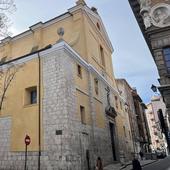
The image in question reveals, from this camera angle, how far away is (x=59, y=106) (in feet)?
49.1

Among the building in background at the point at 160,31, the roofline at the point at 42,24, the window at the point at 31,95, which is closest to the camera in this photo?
the building in background at the point at 160,31

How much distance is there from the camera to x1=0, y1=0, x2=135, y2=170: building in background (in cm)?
1438

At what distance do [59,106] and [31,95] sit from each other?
2976 mm

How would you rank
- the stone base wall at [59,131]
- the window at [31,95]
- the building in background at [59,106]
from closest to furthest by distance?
the stone base wall at [59,131] → the building in background at [59,106] → the window at [31,95]

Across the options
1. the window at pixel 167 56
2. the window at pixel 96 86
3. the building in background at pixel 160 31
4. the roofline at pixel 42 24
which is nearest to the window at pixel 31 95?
the window at pixel 96 86

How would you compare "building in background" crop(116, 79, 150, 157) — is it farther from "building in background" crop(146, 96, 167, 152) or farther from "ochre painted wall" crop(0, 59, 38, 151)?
"ochre painted wall" crop(0, 59, 38, 151)

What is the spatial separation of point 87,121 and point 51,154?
4.20 meters

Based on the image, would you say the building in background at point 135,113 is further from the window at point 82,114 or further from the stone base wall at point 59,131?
the stone base wall at point 59,131

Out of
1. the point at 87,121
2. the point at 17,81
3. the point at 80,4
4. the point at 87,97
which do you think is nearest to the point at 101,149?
the point at 87,121

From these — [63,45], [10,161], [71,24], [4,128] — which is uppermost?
[71,24]

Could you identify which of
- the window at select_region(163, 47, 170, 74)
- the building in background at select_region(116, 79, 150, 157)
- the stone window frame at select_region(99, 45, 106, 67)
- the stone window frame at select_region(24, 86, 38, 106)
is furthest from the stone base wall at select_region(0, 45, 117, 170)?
the building in background at select_region(116, 79, 150, 157)

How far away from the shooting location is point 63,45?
16141 mm

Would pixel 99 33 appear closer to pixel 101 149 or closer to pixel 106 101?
pixel 106 101

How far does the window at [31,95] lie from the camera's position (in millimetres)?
16483
